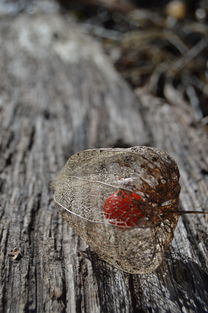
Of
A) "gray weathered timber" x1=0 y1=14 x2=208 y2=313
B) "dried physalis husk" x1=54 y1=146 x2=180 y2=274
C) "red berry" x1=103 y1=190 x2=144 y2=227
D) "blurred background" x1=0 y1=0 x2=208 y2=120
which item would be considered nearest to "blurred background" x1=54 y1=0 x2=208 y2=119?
"blurred background" x1=0 y1=0 x2=208 y2=120

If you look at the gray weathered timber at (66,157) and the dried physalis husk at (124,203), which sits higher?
the dried physalis husk at (124,203)

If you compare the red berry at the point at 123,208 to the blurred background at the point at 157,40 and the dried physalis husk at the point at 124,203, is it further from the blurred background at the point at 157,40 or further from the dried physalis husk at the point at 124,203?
the blurred background at the point at 157,40

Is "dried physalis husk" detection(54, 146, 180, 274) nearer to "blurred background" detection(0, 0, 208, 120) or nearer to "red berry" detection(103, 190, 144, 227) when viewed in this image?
"red berry" detection(103, 190, 144, 227)

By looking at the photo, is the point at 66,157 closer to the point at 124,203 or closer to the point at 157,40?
the point at 124,203

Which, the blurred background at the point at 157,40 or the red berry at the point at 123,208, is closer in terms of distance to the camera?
the red berry at the point at 123,208

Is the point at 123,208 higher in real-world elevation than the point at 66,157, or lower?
higher

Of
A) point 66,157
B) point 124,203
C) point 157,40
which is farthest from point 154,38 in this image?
point 124,203

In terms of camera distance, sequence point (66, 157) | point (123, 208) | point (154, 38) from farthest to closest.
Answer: point (154, 38)
point (66, 157)
point (123, 208)

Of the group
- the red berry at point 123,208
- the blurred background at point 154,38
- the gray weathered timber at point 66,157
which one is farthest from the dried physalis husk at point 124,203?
the blurred background at point 154,38
